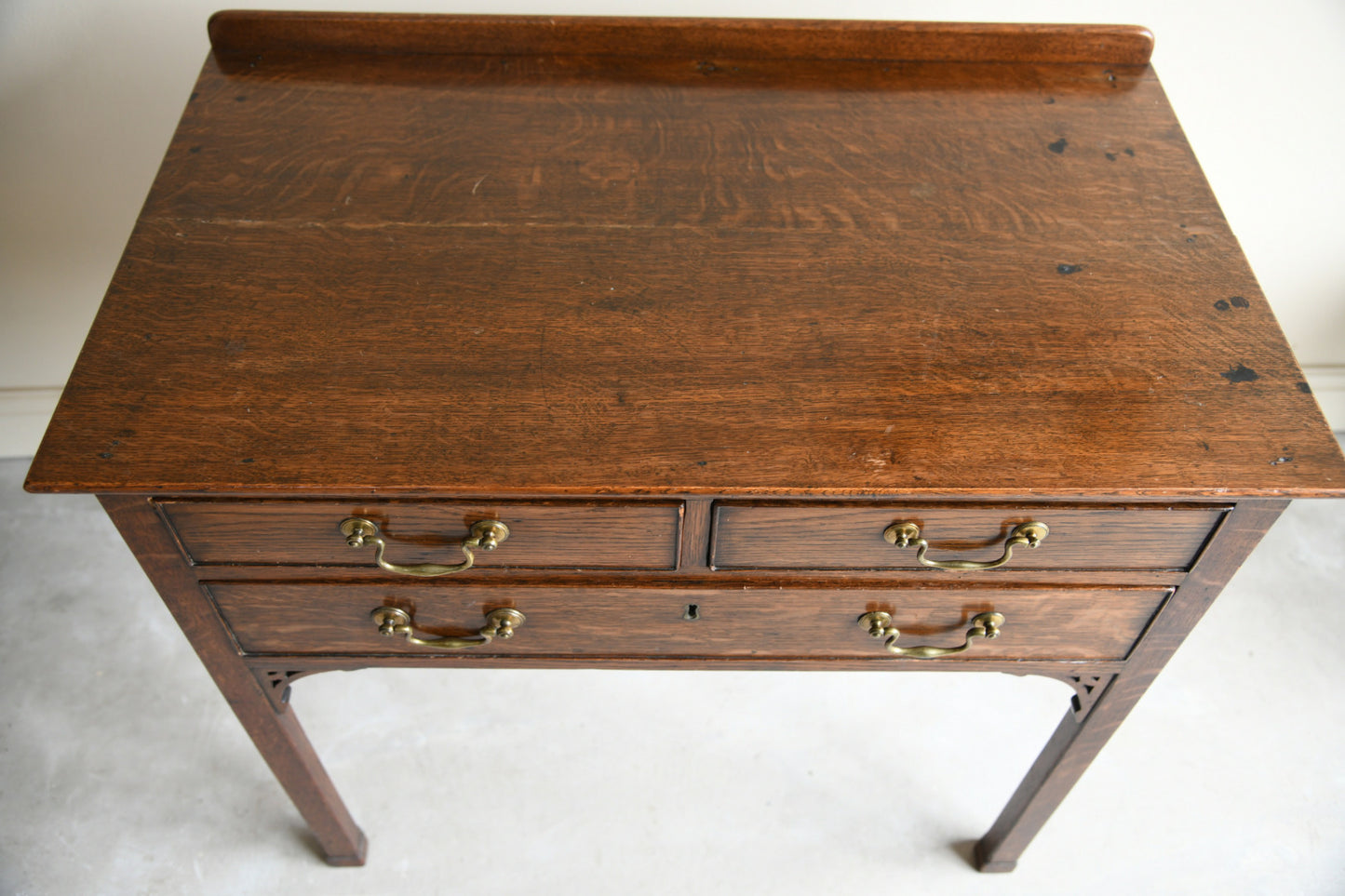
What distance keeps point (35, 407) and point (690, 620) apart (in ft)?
4.82

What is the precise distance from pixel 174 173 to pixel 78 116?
1.72 feet

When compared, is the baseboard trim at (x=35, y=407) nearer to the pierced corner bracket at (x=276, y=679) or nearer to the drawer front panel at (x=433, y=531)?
the pierced corner bracket at (x=276, y=679)

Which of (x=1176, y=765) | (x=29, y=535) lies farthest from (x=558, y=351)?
(x=29, y=535)

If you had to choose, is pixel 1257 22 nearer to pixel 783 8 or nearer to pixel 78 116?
pixel 783 8

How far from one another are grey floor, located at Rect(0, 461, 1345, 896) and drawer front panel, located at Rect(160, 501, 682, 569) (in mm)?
717

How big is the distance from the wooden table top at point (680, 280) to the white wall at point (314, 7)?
0.65 ft

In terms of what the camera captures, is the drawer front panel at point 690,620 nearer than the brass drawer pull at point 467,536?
No

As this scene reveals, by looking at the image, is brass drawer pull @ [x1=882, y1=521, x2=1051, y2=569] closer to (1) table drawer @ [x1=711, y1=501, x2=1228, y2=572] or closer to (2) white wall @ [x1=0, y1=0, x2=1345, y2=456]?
(1) table drawer @ [x1=711, y1=501, x2=1228, y2=572]

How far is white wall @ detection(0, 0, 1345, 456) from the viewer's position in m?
1.32

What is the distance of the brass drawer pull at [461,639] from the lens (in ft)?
3.23

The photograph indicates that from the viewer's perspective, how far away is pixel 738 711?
1.61 m

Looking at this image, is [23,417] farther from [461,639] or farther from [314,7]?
[461,639]

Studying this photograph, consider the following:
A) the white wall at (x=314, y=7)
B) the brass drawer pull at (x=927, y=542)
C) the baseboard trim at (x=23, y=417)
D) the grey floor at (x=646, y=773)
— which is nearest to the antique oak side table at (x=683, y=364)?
the brass drawer pull at (x=927, y=542)

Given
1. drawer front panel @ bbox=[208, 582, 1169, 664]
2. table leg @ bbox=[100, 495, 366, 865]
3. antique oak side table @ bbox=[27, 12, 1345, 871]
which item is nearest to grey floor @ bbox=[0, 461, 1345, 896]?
table leg @ bbox=[100, 495, 366, 865]
